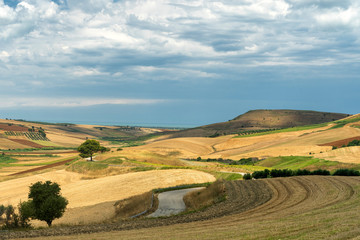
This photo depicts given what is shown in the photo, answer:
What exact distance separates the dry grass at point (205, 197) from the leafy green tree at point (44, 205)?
16.3 meters

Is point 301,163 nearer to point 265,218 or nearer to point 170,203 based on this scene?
point 170,203

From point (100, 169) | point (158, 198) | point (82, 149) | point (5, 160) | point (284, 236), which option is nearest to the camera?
point (284, 236)

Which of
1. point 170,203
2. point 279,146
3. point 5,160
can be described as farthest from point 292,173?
point 5,160

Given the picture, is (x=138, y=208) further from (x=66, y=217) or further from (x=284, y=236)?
(x=284, y=236)

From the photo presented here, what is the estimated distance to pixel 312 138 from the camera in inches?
5074

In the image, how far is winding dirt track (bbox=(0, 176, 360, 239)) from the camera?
1999 cm

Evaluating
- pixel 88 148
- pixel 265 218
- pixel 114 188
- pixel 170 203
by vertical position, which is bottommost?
pixel 170 203

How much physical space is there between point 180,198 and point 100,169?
47811 millimetres

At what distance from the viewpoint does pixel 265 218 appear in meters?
27.5

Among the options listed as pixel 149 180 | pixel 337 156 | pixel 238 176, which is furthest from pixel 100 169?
pixel 337 156

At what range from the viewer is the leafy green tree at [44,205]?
43.2 meters

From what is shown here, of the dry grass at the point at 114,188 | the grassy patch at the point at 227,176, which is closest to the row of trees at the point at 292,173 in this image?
the grassy patch at the point at 227,176

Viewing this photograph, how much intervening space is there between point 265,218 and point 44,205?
1112 inches

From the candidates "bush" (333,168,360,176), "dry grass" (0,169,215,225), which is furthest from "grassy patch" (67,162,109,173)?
"bush" (333,168,360,176)
